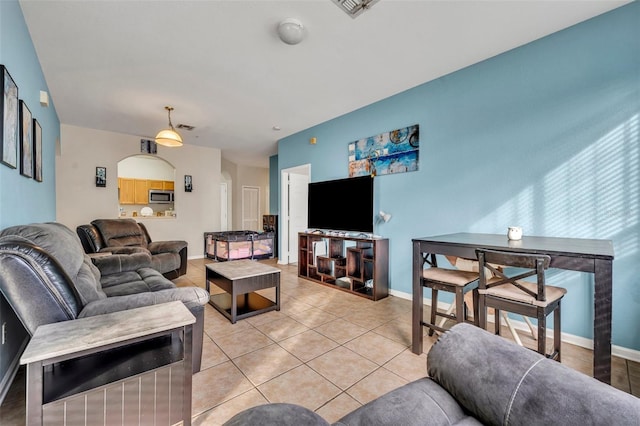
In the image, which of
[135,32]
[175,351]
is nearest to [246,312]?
[175,351]

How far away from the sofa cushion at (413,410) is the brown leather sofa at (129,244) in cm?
368

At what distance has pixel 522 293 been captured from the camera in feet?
5.63

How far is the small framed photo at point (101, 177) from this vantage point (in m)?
5.16

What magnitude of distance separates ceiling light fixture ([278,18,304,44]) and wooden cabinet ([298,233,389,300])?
7.77 ft

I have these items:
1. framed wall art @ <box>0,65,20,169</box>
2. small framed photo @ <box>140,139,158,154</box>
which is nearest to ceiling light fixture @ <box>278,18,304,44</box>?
framed wall art @ <box>0,65,20,169</box>

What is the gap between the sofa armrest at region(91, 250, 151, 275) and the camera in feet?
9.21

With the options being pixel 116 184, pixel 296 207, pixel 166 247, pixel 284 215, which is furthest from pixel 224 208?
pixel 166 247

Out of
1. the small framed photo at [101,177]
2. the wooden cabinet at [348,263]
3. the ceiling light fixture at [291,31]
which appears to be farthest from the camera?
the small framed photo at [101,177]

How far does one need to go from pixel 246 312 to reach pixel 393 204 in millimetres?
2254

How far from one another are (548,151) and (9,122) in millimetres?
4129

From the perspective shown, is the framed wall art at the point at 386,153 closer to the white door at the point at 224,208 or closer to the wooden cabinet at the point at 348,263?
the wooden cabinet at the point at 348,263

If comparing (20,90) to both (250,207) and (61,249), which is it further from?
(250,207)

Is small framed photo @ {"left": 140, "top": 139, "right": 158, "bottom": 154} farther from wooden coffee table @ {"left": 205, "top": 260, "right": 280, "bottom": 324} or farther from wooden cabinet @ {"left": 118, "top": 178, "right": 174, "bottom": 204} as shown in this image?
wooden coffee table @ {"left": 205, "top": 260, "right": 280, "bottom": 324}

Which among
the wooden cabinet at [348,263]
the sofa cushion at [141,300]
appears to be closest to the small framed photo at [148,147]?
the wooden cabinet at [348,263]
